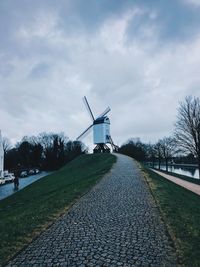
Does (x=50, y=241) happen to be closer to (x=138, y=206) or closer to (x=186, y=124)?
(x=138, y=206)

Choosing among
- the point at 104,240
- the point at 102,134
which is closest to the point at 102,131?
the point at 102,134

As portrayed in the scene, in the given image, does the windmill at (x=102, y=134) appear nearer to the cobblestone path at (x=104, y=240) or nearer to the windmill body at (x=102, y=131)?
the windmill body at (x=102, y=131)

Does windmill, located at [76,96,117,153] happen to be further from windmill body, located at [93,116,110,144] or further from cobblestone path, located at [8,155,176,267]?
cobblestone path, located at [8,155,176,267]

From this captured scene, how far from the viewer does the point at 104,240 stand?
636 cm

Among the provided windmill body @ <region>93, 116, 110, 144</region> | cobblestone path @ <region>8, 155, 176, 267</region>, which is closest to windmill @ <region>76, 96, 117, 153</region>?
windmill body @ <region>93, 116, 110, 144</region>

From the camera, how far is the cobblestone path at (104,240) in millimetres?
5289

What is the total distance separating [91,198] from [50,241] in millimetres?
5518

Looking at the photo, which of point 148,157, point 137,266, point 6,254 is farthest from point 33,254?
point 148,157

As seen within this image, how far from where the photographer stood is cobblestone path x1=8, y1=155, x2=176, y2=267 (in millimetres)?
5289

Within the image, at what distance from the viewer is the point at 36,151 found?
93188mm

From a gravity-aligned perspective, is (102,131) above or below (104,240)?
above

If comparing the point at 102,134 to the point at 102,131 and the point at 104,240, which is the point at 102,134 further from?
the point at 104,240

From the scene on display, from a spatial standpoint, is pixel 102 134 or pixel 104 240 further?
pixel 102 134

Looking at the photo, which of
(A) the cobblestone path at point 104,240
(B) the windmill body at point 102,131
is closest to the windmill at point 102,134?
(B) the windmill body at point 102,131
